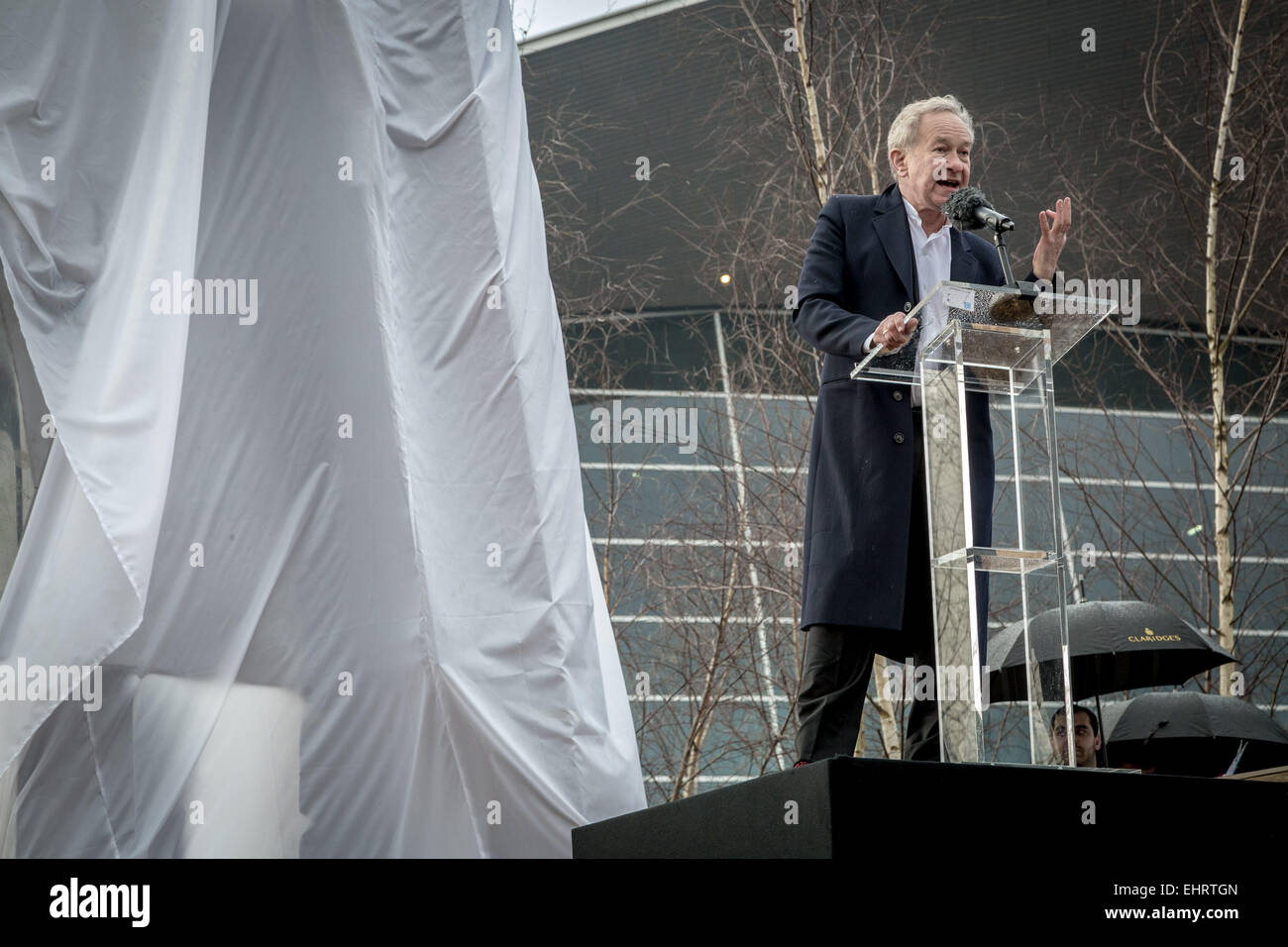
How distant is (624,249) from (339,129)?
7.35m

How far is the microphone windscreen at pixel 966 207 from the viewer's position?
8.89 ft

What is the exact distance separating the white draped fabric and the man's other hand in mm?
1611

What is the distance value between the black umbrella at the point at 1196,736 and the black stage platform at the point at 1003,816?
447 centimetres

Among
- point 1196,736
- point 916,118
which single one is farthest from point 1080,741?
point 916,118

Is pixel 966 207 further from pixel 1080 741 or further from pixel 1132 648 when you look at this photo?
pixel 1132 648

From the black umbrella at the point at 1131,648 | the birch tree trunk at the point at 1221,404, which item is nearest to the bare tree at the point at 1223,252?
the birch tree trunk at the point at 1221,404

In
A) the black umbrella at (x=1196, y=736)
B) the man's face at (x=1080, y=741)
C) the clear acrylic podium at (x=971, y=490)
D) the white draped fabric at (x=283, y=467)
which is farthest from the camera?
the black umbrella at (x=1196, y=736)

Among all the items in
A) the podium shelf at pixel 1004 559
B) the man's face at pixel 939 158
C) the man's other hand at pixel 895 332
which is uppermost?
the man's face at pixel 939 158

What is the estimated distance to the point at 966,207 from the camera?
107 inches

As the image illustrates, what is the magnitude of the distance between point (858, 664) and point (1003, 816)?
866mm

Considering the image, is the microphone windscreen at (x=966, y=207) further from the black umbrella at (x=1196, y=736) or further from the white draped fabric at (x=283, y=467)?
the black umbrella at (x=1196, y=736)

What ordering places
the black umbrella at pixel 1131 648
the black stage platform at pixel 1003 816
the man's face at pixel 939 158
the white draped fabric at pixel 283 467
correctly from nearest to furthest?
1. the black stage platform at pixel 1003 816
2. the man's face at pixel 939 158
3. the white draped fabric at pixel 283 467
4. the black umbrella at pixel 1131 648
